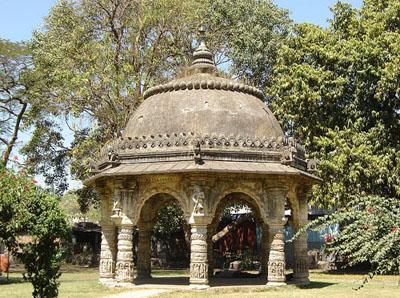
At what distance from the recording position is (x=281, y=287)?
50.5 feet

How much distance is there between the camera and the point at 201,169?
578 inches

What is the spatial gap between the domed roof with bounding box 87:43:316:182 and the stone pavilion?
0.03 meters

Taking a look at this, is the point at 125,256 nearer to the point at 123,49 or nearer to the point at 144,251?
the point at 144,251

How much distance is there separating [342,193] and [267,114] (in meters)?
8.13

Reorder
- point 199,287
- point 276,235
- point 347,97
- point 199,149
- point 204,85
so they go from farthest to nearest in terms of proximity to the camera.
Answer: point 347,97, point 204,85, point 276,235, point 199,149, point 199,287

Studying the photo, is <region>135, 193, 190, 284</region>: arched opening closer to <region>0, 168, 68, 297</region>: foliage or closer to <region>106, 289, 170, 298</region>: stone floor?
<region>106, 289, 170, 298</region>: stone floor

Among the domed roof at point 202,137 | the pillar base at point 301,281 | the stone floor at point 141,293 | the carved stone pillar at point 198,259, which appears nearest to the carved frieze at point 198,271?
the carved stone pillar at point 198,259

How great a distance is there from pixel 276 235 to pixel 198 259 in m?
2.33

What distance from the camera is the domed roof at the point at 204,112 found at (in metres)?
16.3

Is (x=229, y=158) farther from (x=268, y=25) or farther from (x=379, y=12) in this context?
(x=268, y=25)

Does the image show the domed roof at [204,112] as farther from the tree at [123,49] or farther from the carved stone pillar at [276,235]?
the tree at [123,49]

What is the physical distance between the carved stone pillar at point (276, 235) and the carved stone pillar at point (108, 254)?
4.71 metres

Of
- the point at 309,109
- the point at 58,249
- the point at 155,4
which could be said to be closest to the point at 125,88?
the point at 155,4

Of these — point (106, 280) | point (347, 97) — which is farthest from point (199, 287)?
point (347, 97)
